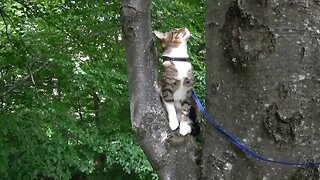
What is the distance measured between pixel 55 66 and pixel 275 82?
7.49ft

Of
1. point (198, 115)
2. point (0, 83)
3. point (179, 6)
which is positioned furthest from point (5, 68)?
point (198, 115)

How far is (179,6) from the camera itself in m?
3.14

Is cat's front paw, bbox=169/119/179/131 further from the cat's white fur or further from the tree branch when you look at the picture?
the tree branch

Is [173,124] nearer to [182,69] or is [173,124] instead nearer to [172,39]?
[182,69]

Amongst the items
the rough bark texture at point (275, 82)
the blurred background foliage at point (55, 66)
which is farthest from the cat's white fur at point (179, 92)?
the blurred background foliage at point (55, 66)

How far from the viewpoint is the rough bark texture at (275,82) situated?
105 cm

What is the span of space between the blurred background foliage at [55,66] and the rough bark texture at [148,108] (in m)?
1.66

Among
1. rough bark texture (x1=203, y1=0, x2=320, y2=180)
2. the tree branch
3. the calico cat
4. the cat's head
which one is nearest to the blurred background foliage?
the tree branch

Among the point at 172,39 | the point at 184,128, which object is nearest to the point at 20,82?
the point at 172,39

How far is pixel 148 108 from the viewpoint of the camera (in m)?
1.21

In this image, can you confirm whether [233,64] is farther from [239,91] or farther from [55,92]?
[55,92]

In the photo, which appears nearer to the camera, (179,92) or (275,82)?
(275,82)

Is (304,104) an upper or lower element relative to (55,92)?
upper

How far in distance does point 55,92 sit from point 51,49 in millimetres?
443
